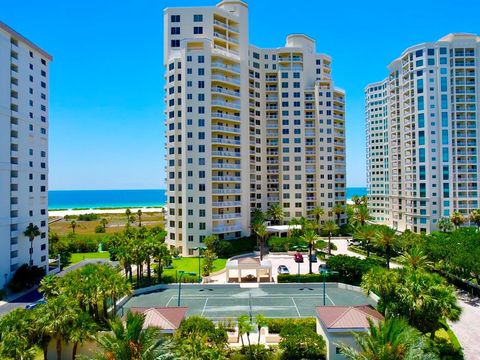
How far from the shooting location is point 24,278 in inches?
1889

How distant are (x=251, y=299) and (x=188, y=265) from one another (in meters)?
→ 19.2

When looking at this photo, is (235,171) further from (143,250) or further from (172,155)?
(143,250)

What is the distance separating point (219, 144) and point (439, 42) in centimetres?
5661

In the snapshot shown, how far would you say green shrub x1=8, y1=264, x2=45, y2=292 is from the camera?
154 ft

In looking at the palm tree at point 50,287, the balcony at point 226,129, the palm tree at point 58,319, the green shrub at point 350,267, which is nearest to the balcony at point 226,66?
the balcony at point 226,129

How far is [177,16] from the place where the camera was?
7294cm

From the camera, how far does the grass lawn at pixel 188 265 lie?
55.5m

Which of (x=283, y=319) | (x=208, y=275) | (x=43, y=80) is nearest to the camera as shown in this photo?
(x=283, y=319)

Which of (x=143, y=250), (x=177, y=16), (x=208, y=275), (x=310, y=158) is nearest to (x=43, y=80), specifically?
(x=177, y=16)

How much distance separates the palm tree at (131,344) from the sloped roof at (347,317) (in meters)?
14.6

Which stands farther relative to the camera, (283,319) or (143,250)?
(143,250)

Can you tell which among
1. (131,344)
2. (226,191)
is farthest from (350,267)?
(131,344)

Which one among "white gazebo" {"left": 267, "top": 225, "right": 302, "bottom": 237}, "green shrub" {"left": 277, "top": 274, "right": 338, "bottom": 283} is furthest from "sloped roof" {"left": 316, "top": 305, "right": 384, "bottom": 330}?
"white gazebo" {"left": 267, "top": 225, "right": 302, "bottom": 237}

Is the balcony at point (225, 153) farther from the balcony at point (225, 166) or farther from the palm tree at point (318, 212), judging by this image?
the palm tree at point (318, 212)
